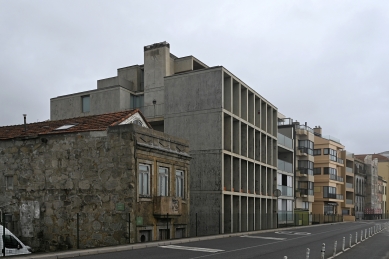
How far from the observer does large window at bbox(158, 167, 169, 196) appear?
2691 cm

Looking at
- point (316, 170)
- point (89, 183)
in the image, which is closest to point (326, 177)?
point (316, 170)

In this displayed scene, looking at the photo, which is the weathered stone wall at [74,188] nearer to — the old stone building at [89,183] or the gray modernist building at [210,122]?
the old stone building at [89,183]

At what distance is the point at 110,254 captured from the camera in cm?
1842

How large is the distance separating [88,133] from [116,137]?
1638 millimetres

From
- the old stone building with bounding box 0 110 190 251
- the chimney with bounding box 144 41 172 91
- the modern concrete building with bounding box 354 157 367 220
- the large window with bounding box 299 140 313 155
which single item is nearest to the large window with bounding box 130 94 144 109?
the chimney with bounding box 144 41 172 91

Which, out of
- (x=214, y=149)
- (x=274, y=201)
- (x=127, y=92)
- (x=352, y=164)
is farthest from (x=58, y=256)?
(x=352, y=164)

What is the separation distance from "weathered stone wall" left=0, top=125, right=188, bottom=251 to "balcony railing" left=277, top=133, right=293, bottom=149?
31.0 metres

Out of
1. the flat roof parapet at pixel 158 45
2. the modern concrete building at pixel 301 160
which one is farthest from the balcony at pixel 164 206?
the modern concrete building at pixel 301 160

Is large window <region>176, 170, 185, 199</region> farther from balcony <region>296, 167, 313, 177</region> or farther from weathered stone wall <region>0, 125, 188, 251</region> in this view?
balcony <region>296, 167, 313, 177</region>

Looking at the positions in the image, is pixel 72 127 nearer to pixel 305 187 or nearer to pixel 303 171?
pixel 305 187

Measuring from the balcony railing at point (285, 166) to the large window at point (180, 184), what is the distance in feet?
86.3

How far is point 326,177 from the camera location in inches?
3105

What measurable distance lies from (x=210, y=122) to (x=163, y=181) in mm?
10802

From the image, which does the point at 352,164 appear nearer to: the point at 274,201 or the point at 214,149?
the point at 274,201
